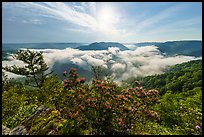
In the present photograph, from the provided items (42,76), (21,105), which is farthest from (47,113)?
(42,76)

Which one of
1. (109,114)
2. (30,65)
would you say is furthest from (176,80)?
(109,114)

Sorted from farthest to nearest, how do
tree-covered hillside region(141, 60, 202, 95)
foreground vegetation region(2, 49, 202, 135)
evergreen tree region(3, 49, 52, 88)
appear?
tree-covered hillside region(141, 60, 202, 95)
evergreen tree region(3, 49, 52, 88)
foreground vegetation region(2, 49, 202, 135)

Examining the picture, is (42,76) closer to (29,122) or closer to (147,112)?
(29,122)

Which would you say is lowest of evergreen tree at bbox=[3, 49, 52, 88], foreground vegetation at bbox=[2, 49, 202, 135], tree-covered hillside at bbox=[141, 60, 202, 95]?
tree-covered hillside at bbox=[141, 60, 202, 95]

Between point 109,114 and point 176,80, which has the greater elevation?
point 109,114

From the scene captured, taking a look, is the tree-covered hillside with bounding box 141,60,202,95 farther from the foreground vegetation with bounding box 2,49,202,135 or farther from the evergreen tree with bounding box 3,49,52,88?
the foreground vegetation with bounding box 2,49,202,135

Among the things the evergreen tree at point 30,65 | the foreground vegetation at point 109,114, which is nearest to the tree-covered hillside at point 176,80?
the evergreen tree at point 30,65

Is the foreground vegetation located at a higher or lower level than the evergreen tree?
higher

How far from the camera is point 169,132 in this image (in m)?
4.93

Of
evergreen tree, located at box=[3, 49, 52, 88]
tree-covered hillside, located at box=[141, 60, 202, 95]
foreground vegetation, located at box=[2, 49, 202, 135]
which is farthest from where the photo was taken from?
tree-covered hillside, located at box=[141, 60, 202, 95]

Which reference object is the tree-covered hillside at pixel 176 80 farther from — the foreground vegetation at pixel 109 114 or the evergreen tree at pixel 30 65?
the foreground vegetation at pixel 109 114

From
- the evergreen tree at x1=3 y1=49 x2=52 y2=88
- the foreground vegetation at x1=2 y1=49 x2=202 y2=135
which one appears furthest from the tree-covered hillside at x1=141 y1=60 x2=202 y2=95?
the foreground vegetation at x1=2 y1=49 x2=202 y2=135

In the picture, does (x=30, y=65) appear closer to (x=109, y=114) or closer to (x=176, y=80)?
(x=109, y=114)

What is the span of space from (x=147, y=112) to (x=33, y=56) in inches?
750
